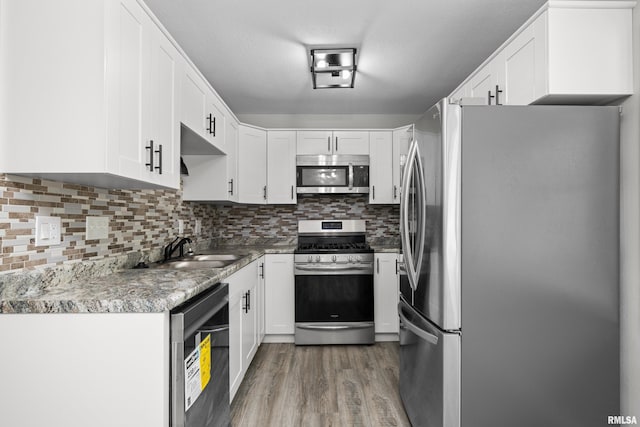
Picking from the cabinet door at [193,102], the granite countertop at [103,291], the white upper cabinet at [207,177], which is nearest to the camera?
the granite countertop at [103,291]

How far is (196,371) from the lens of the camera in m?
1.41

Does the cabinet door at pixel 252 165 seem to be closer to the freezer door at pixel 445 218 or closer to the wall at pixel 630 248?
the freezer door at pixel 445 218

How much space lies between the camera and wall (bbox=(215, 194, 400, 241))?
407 centimetres

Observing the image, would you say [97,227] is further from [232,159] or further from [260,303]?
[260,303]

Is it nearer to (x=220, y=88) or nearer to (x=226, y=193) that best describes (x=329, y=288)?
(x=226, y=193)

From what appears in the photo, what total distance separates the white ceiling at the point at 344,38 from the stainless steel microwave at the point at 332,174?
0.66 m

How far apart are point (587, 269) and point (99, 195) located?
2459mm

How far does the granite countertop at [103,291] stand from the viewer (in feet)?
3.92

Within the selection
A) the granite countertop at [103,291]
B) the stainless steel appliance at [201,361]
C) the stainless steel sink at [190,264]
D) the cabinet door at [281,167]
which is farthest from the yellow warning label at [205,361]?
the cabinet door at [281,167]

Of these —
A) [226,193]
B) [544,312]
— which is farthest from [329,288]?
[544,312]

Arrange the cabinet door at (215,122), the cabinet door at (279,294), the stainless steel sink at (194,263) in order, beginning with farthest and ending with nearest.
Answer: the cabinet door at (279,294) < the cabinet door at (215,122) < the stainless steel sink at (194,263)

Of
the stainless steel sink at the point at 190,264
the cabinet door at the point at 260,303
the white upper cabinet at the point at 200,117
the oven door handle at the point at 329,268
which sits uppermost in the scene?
Result: the white upper cabinet at the point at 200,117

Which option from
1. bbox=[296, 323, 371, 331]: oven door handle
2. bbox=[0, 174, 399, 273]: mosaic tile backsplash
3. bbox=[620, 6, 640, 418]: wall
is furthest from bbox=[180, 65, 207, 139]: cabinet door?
bbox=[620, 6, 640, 418]: wall

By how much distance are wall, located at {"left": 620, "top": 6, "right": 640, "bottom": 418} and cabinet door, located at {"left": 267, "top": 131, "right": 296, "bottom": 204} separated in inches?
106
